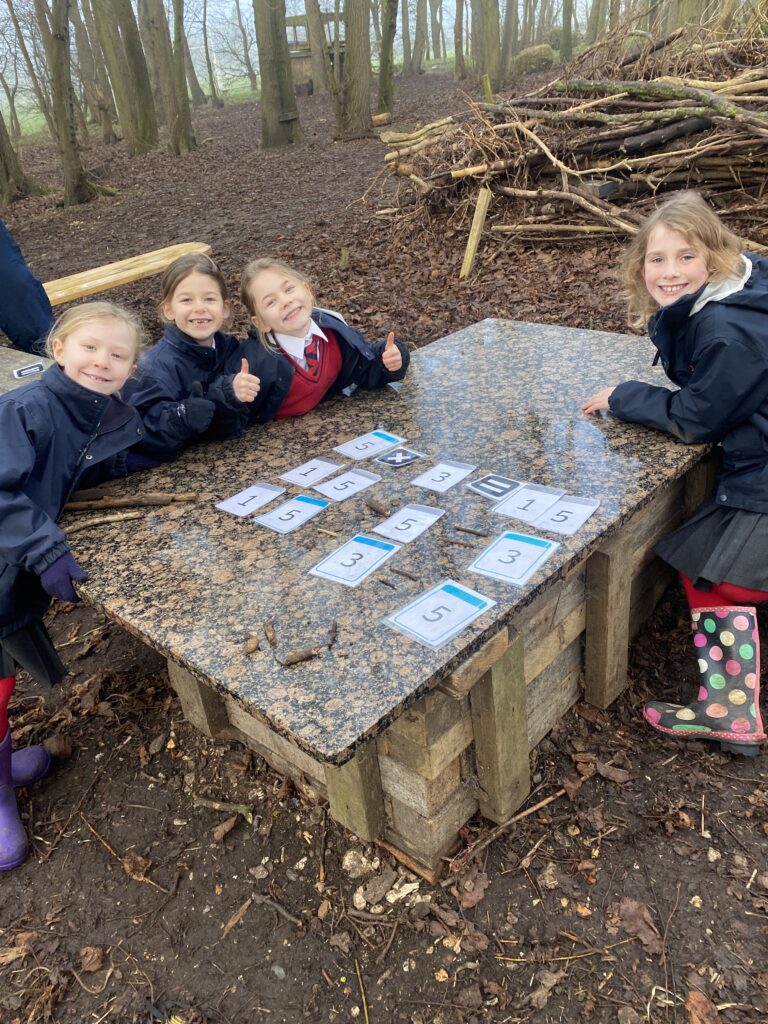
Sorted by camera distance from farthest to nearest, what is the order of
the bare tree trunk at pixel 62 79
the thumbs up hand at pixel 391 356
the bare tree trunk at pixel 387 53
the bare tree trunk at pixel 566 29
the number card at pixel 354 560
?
the bare tree trunk at pixel 566 29 → the bare tree trunk at pixel 387 53 → the bare tree trunk at pixel 62 79 → the thumbs up hand at pixel 391 356 → the number card at pixel 354 560

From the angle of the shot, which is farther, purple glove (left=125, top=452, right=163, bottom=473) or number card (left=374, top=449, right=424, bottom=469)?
purple glove (left=125, top=452, right=163, bottom=473)

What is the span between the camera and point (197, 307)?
3.04 metres

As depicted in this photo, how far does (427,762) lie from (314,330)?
7.04 feet

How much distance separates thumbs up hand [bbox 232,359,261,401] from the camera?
300 cm

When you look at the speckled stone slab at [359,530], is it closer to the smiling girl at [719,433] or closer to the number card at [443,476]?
the number card at [443,476]

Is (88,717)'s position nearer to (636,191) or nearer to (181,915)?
(181,915)

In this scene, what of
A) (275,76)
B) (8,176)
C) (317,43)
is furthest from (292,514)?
(317,43)

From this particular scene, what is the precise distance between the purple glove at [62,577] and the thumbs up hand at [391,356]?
5.77 feet

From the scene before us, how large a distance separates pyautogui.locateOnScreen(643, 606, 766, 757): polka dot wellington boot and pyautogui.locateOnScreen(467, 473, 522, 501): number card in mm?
818

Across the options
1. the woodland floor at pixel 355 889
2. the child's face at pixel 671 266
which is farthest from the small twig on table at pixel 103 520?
the child's face at pixel 671 266

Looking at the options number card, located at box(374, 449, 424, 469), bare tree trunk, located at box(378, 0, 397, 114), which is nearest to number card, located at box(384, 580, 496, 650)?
number card, located at box(374, 449, 424, 469)

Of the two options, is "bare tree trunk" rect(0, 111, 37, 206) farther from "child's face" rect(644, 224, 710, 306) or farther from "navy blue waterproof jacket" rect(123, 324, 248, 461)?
"child's face" rect(644, 224, 710, 306)

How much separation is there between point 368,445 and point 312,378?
1.89 feet

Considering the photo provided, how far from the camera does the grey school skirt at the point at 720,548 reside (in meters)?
2.43
